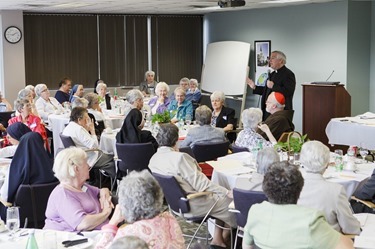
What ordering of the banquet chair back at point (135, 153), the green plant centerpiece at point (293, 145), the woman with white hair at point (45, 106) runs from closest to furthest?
the green plant centerpiece at point (293, 145) → the banquet chair back at point (135, 153) → the woman with white hair at point (45, 106)

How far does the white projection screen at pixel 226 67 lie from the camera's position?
14.8 m

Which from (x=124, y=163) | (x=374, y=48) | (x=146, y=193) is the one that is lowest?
(x=124, y=163)

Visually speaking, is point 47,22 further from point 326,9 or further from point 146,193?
point 146,193

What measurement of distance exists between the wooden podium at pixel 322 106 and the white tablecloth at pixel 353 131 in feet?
3.35

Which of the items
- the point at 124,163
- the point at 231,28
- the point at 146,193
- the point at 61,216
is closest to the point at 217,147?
the point at 124,163

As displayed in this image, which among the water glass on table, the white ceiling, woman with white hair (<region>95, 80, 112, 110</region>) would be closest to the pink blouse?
the water glass on table

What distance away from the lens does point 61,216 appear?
462 centimetres

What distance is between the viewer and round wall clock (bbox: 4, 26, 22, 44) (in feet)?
46.8

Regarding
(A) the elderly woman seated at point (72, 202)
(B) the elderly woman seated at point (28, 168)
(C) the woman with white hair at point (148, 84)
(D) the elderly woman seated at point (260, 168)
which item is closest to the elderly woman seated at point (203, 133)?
(D) the elderly woman seated at point (260, 168)

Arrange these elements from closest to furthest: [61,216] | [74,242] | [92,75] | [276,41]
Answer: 1. [74,242]
2. [61,216]
3. [276,41]
4. [92,75]

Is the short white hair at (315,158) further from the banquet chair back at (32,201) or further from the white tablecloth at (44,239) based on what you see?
the banquet chair back at (32,201)

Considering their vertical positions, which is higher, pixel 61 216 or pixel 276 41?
pixel 276 41

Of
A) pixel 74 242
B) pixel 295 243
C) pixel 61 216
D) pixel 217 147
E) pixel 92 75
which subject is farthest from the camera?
pixel 92 75

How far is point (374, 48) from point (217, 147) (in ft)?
20.9
